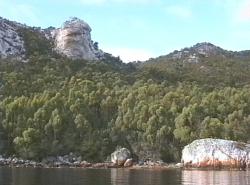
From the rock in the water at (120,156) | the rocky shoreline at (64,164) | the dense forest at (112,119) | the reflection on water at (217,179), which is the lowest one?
the reflection on water at (217,179)

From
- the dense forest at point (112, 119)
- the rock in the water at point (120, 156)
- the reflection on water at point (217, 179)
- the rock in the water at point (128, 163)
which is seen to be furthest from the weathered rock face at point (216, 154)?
the reflection on water at point (217, 179)

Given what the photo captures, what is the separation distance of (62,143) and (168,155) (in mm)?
25380

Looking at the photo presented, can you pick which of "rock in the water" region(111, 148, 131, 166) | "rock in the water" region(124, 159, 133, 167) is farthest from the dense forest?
"rock in the water" region(124, 159, 133, 167)

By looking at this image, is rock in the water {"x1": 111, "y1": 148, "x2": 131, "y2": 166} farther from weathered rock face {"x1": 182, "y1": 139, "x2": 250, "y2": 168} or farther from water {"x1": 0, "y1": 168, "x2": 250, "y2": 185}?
water {"x1": 0, "y1": 168, "x2": 250, "y2": 185}

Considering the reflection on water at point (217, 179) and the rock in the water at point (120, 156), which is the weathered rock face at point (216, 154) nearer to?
the rock in the water at point (120, 156)

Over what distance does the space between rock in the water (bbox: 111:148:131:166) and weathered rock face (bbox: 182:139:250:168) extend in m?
14.8

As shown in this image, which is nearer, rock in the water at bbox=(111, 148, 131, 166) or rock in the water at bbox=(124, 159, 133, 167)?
rock in the water at bbox=(124, 159, 133, 167)

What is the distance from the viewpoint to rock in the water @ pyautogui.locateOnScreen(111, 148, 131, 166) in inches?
4892

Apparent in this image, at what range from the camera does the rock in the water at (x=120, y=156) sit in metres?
124

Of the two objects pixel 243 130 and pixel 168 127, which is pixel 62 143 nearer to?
pixel 168 127

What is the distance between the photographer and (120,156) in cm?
12575

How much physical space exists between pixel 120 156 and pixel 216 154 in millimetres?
23100

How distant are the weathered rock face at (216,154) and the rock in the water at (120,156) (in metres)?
14.8

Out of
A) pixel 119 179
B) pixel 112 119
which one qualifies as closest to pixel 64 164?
pixel 112 119
